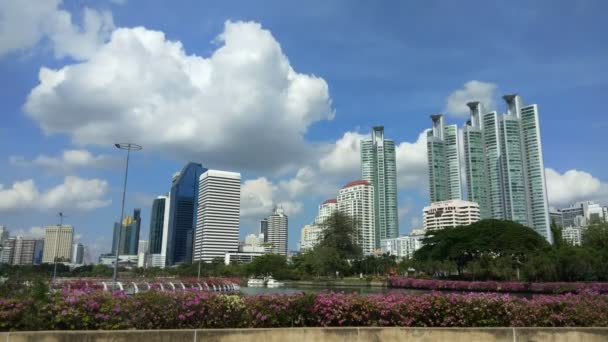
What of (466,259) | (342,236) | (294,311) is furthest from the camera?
(342,236)

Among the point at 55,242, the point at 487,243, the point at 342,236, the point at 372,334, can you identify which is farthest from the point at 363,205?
the point at 372,334

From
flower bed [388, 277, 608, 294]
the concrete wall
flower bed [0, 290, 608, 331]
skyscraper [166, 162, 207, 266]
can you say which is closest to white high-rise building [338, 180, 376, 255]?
skyscraper [166, 162, 207, 266]

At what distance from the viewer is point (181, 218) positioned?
640 ft

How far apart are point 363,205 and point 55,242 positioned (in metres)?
109

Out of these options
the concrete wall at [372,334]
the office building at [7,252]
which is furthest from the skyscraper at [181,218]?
the concrete wall at [372,334]

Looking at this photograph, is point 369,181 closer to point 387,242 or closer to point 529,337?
point 387,242

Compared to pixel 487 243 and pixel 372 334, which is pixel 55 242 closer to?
pixel 487 243

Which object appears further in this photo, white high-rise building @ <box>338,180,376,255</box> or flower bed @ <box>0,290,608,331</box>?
white high-rise building @ <box>338,180,376,255</box>

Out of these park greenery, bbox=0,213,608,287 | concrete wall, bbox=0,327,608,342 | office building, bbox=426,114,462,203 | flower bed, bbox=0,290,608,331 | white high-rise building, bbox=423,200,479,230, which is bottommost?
concrete wall, bbox=0,327,608,342

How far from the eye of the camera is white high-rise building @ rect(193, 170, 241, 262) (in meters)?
168

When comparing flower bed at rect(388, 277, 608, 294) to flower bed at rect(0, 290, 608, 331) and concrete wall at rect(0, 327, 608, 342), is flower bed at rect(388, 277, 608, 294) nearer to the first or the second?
flower bed at rect(0, 290, 608, 331)

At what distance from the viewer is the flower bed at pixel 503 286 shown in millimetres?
42562

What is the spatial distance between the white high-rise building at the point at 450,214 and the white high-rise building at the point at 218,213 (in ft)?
230

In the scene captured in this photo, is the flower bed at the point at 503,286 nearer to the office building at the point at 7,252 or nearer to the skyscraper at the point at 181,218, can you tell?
the office building at the point at 7,252
